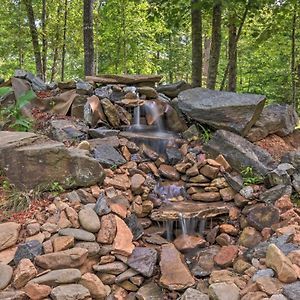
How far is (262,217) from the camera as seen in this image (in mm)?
4012

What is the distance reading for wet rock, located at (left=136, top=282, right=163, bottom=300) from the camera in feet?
11.0

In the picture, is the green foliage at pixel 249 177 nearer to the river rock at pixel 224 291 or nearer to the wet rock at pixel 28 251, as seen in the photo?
the river rock at pixel 224 291

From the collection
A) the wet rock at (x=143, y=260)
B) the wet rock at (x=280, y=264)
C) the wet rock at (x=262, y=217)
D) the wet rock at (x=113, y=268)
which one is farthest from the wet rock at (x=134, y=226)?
the wet rock at (x=280, y=264)

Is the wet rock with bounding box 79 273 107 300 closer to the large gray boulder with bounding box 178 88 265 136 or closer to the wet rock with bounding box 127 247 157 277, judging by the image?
the wet rock with bounding box 127 247 157 277

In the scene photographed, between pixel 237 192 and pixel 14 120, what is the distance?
3.54m

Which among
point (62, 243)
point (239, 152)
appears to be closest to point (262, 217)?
point (239, 152)

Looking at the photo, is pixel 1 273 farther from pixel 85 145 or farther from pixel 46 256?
pixel 85 145

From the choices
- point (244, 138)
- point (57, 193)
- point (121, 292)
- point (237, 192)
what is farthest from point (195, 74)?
point (121, 292)

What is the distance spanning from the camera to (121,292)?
3404 mm

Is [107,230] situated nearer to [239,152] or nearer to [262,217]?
[262,217]

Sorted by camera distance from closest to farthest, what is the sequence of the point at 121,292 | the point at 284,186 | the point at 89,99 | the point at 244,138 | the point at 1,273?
1. the point at 1,273
2. the point at 121,292
3. the point at 284,186
4. the point at 244,138
5. the point at 89,99

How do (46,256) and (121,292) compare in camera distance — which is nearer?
(46,256)

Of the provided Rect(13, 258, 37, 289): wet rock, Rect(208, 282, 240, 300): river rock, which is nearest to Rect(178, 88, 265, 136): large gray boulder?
Rect(208, 282, 240, 300): river rock

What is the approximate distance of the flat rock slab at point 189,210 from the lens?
13.9ft
